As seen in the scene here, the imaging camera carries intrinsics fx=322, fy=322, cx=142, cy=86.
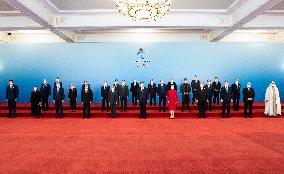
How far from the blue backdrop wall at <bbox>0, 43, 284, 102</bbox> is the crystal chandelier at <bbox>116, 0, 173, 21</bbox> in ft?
37.5

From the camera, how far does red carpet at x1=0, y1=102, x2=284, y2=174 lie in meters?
6.59

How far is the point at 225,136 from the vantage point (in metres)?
10.2

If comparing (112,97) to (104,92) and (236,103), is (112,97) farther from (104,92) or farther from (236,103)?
(236,103)

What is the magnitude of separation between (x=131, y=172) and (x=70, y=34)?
14002 mm

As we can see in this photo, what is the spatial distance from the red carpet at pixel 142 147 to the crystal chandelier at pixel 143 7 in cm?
346

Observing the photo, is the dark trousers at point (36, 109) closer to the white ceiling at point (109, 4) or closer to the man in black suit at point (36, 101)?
the man in black suit at point (36, 101)

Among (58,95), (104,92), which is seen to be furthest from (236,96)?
(58,95)

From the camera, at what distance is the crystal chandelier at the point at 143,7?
7992 millimetres

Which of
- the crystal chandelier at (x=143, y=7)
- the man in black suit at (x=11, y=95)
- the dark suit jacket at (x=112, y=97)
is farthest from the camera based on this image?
the dark suit jacket at (x=112, y=97)

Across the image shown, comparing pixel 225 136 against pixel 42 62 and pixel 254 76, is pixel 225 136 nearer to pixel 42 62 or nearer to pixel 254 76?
pixel 254 76

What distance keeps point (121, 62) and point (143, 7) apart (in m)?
12.0

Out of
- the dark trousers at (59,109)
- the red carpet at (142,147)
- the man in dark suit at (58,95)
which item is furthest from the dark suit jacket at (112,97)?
the dark trousers at (59,109)

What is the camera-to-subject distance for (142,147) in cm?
852

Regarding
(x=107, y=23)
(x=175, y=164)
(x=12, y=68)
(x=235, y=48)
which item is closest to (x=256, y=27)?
(x=235, y=48)
